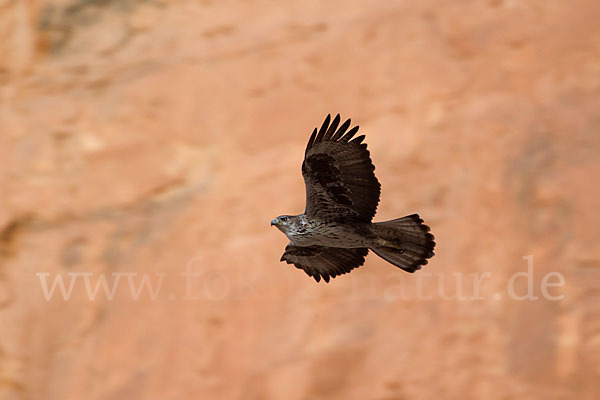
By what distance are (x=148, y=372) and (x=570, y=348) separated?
433 cm

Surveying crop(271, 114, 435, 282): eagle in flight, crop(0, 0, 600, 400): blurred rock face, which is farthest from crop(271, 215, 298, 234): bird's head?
crop(0, 0, 600, 400): blurred rock face

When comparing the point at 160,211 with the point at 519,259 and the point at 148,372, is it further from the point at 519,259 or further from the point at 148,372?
the point at 519,259

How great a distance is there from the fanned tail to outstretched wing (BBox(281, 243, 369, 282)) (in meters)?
0.32

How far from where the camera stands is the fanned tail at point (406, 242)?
5199 millimetres

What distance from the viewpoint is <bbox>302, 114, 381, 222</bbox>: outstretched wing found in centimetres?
486

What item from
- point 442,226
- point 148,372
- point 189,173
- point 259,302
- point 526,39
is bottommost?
point 148,372

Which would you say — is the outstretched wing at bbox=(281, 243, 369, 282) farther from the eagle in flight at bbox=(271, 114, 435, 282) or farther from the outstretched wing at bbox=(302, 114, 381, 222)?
the outstretched wing at bbox=(302, 114, 381, 222)

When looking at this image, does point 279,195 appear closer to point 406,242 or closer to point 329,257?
point 329,257

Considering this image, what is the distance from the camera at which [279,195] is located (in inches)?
358

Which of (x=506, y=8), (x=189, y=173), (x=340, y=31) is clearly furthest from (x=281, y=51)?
(x=506, y=8)

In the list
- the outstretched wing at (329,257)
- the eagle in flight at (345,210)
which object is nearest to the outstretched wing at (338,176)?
the eagle in flight at (345,210)

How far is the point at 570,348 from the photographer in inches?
322

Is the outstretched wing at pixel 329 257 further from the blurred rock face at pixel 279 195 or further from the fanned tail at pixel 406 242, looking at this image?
the blurred rock face at pixel 279 195

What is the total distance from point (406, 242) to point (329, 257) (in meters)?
0.60
